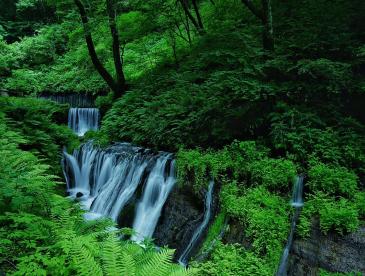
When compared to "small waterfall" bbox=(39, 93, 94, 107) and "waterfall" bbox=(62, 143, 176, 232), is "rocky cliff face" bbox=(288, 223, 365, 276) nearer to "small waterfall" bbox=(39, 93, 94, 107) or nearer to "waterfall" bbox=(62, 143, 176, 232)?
"waterfall" bbox=(62, 143, 176, 232)

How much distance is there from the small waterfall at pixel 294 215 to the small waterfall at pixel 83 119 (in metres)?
11.7

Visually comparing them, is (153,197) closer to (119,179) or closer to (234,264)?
(119,179)

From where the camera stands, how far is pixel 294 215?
249 inches

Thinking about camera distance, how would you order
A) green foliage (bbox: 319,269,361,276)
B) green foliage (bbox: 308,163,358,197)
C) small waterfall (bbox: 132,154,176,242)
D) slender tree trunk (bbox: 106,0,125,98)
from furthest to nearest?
slender tree trunk (bbox: 106,0,125,98) < small waterfall (bbox: 132,154,176,242) < green foliage (bbox: 308,163,358,197) < green foliage (bbox: 319,269,361,276)

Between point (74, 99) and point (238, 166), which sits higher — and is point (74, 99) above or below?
above

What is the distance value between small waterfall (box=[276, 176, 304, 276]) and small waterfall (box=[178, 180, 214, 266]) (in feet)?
6.01

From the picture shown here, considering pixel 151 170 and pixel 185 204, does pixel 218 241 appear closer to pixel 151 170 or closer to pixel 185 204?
pixel 185 204

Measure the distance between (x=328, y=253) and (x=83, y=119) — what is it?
13.8 metres

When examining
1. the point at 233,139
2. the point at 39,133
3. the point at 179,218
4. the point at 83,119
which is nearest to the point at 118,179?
the point at 179,218

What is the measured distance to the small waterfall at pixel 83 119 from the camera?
16.5 meters

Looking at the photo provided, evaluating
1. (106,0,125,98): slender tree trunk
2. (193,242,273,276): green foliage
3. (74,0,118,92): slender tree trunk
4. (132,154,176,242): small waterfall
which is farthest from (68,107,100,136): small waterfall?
(193,242,273,276): green foliage

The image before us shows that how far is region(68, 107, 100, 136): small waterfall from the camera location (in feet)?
54.2

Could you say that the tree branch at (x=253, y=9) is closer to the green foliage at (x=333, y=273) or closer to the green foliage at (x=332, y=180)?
the green foliage at (x=332, y=180)

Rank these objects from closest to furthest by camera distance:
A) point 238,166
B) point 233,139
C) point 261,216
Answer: point 261,216, point 238,166, point 233,139
